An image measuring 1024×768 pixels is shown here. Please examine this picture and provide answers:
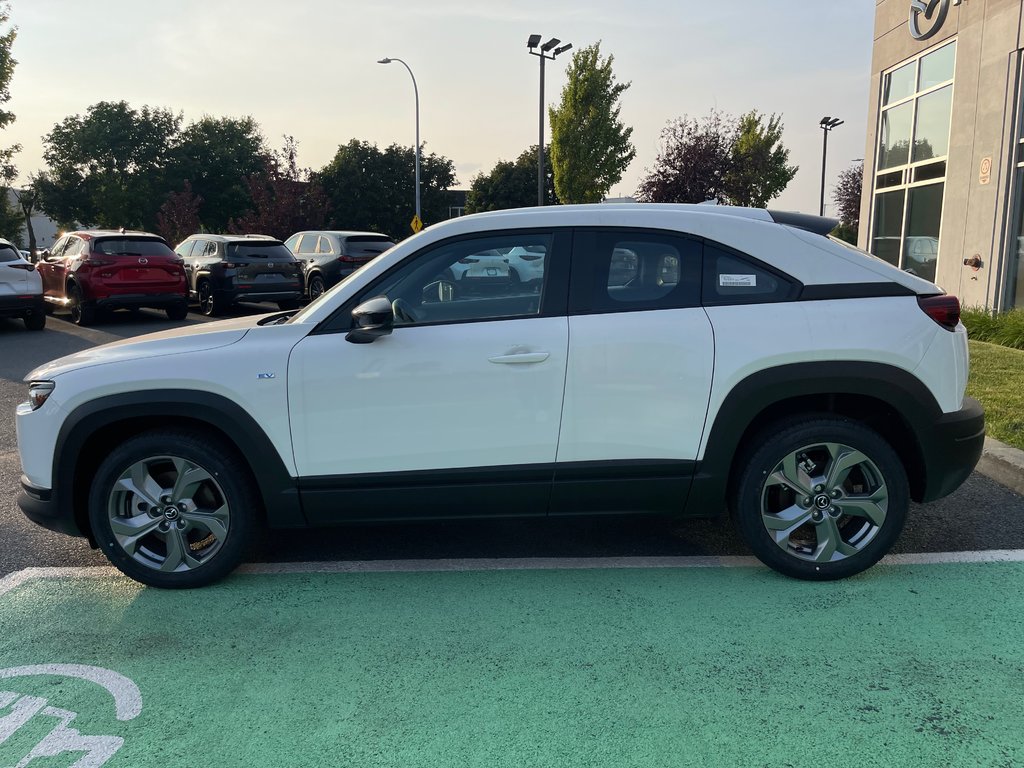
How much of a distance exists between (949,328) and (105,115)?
7062 centimetres

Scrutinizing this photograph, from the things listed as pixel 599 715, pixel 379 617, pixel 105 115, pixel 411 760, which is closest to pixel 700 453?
pixel 599 715

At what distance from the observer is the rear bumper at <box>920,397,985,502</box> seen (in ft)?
11.8

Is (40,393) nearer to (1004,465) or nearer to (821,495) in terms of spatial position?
(821,495)

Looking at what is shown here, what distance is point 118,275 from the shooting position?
47.0 ft

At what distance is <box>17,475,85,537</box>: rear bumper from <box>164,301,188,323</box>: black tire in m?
11.9

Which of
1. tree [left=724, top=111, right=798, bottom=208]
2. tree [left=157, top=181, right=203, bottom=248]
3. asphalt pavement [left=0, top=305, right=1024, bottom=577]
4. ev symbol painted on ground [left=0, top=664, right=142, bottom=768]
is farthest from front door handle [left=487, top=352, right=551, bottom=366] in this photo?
tree [left=157, top=181, right=203, bottom=248]

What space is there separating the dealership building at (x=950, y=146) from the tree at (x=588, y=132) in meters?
14.3

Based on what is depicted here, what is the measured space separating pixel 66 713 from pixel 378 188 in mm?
57096

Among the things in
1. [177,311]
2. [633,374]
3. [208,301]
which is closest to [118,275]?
[177,311]

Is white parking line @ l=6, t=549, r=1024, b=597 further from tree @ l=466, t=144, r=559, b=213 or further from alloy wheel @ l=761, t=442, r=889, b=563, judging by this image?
tree @ l=466, t=144, r=559, b=213

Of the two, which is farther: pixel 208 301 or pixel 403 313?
pixel 208 301

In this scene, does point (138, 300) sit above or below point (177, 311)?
above

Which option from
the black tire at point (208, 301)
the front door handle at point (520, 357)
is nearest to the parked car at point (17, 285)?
the black tire at point (208, 301)

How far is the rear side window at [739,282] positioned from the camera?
361 cm
